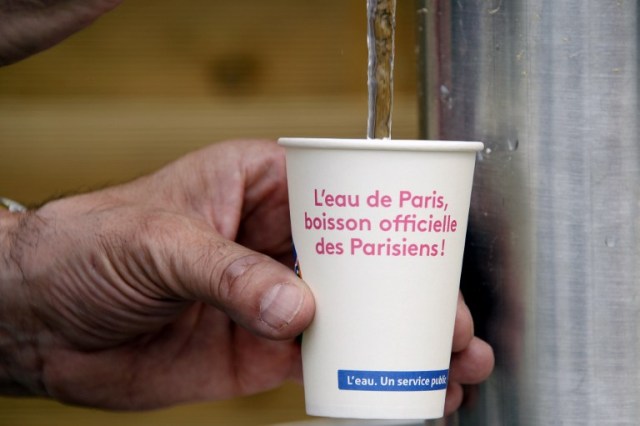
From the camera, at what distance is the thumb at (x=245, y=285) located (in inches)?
36.5

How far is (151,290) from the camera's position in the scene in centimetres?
123

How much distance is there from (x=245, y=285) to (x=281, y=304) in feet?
0.20

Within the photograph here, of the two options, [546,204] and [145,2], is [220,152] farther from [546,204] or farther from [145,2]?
[145,2]

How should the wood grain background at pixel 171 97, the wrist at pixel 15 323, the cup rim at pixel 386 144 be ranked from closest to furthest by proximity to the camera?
the cup rim at pixel 386 144, the wrist at pixel 15 323, the wood grain background at pixel 171 97

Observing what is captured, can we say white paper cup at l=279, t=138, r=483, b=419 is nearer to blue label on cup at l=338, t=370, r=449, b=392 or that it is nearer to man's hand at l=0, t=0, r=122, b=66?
blue label on cup at l=338, t=370, r=449, b=392

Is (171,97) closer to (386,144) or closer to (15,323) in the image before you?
(15,323)

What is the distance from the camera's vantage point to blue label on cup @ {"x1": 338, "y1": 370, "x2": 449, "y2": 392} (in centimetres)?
90

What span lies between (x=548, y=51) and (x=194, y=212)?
0.64 m

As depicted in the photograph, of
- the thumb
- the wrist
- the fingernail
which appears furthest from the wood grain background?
the fingernail

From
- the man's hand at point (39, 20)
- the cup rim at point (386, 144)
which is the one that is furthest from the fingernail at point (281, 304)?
the man's hand at point (39, 20)

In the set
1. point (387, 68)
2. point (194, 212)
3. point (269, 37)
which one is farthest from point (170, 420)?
point (387, 68)

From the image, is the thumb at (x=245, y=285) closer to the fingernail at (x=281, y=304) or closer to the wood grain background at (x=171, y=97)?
the fingernail at (x=281, y=304)

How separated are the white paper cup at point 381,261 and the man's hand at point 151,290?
113 mm

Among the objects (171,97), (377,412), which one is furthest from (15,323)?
(171,97)
